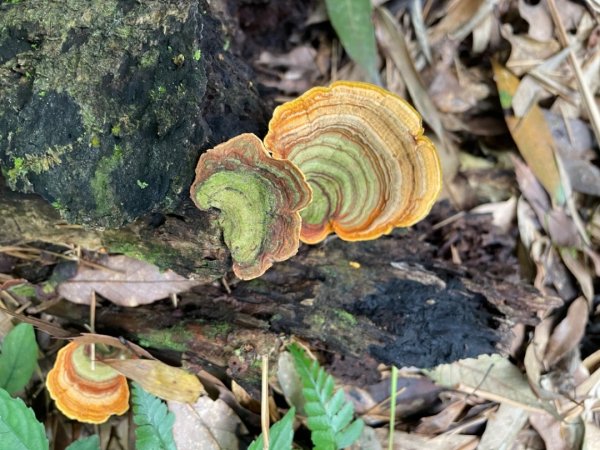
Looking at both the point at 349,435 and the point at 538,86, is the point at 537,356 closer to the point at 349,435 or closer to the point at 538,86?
the point at 349,435

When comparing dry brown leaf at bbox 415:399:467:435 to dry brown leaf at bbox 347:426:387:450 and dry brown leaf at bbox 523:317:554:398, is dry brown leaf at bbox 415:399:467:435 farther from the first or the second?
dry brown leaf at bbox 523:317:554:398

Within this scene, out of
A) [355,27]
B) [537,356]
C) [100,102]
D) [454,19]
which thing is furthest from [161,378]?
[454,19]

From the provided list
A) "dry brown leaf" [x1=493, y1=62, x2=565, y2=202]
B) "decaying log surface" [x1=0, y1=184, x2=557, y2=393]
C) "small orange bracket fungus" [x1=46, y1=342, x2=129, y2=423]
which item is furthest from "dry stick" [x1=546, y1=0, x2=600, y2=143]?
"small orange bracket fungus" [x1=46, y1=342, x2=129, y2=423]

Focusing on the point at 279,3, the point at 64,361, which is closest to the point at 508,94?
the point at 279,3

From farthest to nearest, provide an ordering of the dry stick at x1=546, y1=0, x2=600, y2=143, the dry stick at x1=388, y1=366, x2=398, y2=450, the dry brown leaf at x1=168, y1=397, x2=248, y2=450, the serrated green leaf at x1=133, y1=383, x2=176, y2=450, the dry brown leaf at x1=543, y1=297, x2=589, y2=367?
the dry stick at x1=546, y1=0, x2=600, y2=143 → the dry brown leaf at x1=543, y1=297, x2=589, y2=367 → the dry stick at x1=388, y1=366, x2=398, y2=450 → the dry brown leaf at x1=168, y1=397, x2=248, y2=450 → the serrated green leaf at x1=133, y1=383, x2=176, y2=450

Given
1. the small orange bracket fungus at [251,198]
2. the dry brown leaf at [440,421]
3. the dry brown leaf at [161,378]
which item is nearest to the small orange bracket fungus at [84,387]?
the dry brown leaf at [161,378]

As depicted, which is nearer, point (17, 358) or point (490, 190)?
point (17, 358)

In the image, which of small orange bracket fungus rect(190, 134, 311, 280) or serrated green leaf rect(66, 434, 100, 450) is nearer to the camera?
small orange bracket fungus rect(190, 134, 311, 280)
